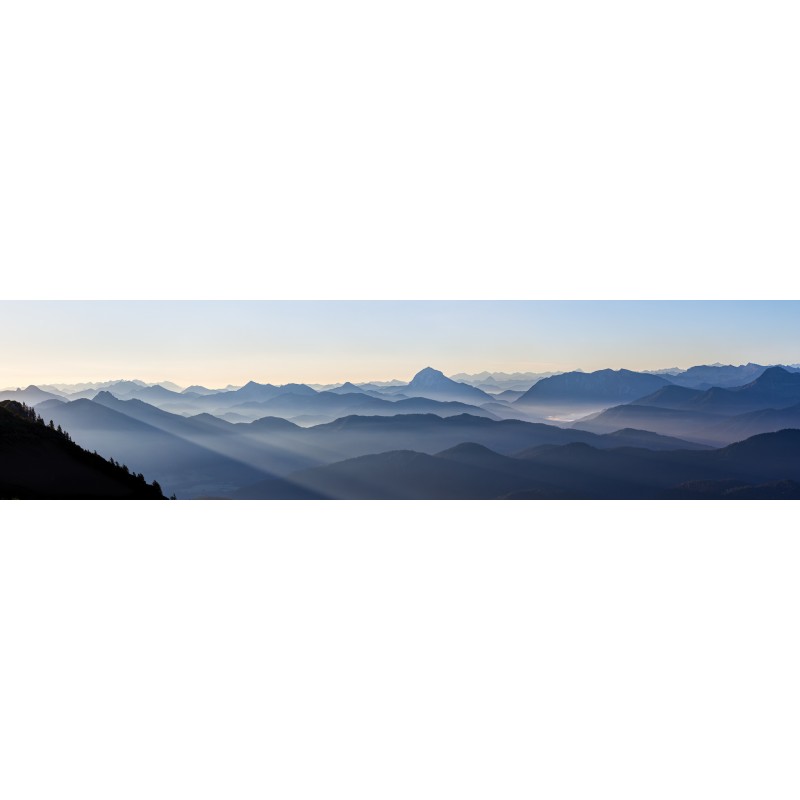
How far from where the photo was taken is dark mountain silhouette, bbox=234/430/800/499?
A: 234 inches

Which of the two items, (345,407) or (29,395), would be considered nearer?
(29,395)

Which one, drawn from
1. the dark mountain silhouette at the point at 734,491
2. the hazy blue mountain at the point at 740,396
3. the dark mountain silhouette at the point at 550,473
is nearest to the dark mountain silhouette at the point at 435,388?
the dark mountain silhouette at the point at 550,473

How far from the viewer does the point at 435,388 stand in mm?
6367

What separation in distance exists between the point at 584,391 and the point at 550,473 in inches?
30.5

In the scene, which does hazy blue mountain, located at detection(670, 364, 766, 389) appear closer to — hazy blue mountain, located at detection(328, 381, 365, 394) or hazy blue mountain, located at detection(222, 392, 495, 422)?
hazy blue mountain, located at detection(222, 392, 495, 422)

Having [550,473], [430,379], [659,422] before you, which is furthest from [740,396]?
[430,379]

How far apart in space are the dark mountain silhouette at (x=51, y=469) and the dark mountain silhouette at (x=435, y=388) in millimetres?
2011

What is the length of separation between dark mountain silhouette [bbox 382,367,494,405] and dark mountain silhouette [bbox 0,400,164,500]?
2.01m

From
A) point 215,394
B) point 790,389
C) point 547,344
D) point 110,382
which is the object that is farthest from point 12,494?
point 790,389

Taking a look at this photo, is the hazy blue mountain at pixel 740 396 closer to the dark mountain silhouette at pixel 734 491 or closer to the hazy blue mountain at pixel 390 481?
the dark mountain silhouette at pixel 734 491

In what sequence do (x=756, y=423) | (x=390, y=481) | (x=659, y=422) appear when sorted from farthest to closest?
(x=659, y=422), (x=756, y=423), (x=390, y=481)

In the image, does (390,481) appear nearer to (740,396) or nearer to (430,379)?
(430,379)

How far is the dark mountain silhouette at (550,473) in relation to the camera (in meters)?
5.95

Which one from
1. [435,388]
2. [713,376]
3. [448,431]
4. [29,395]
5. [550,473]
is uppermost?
[713,376]
